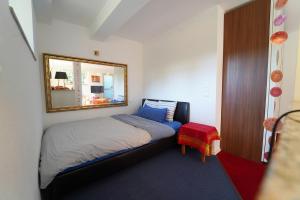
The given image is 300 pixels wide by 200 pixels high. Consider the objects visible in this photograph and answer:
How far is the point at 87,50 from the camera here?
2977 mm

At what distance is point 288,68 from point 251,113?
78 cm

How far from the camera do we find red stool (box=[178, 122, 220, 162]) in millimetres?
2113

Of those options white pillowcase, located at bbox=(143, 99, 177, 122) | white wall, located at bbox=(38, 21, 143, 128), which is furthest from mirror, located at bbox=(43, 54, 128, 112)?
white pillowcase, located at bbox=(143, 99, 177, 122)

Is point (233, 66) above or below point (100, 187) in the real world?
above

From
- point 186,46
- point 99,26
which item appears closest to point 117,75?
point 99,26

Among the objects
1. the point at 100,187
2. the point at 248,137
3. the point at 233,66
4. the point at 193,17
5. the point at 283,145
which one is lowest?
the point at 100,187

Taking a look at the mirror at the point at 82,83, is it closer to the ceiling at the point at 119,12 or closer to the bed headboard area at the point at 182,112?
the ceiling at the point at 119,12

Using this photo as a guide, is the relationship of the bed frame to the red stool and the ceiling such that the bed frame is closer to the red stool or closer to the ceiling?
the red stool

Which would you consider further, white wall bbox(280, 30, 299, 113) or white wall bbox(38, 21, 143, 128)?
white wall bbox(38, 21, 143, 128)

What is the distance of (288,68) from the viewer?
1739 mm

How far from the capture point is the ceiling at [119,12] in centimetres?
195

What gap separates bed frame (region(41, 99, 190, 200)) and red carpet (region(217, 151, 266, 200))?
1.00 metres

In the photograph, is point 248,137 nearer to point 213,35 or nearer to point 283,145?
point 213,35

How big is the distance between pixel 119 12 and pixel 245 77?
88.4 inches
